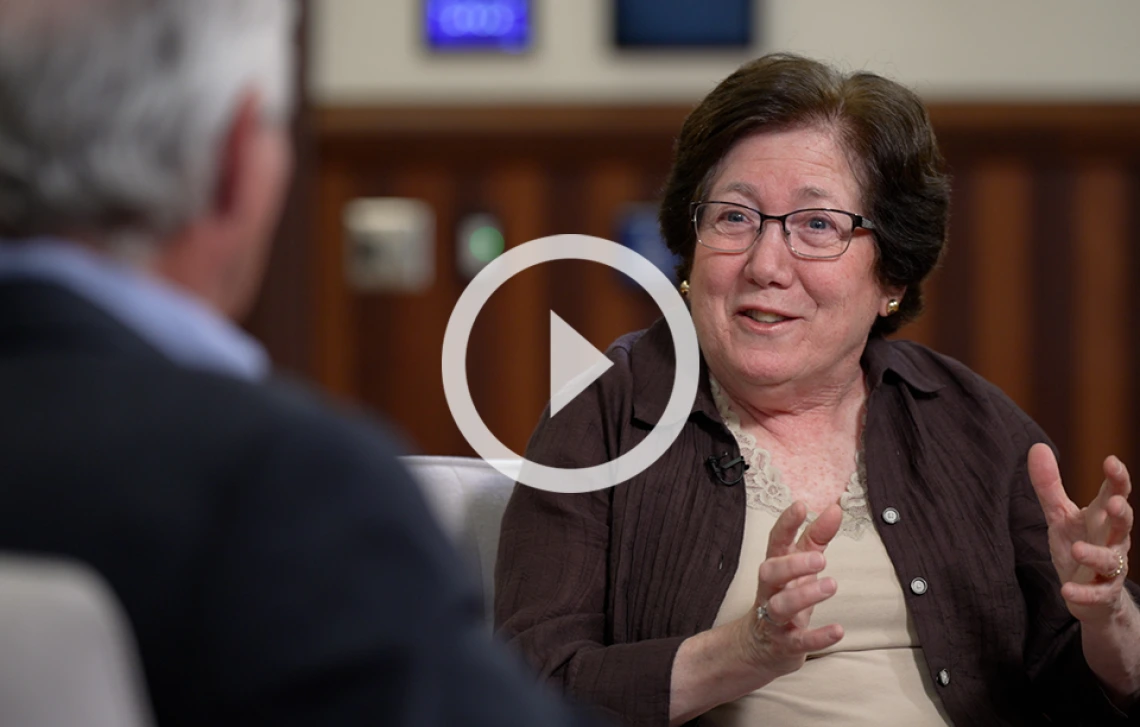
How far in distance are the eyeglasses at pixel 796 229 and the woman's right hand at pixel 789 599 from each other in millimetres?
452

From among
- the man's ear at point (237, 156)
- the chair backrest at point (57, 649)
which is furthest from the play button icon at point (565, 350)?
the chair backrest at point (57, 649)

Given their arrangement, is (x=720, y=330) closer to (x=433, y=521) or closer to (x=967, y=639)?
(x=967, y=639)

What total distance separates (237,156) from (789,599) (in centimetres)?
76

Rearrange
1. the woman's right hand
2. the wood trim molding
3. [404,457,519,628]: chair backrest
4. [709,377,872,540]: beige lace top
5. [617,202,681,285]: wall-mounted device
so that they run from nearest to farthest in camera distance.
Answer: the woman's right hand → [709,377,872,540]: beige lace top → [404,457,519,628]: chair backrest → the wood trim molding → [617,202,681,285]: wall-mounted device

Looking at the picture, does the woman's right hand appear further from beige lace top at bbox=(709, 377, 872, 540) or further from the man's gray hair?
the man's gray hair

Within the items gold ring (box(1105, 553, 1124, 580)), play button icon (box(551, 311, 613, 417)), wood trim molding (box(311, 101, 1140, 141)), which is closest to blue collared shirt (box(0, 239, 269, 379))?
gold ring (box(1105, 553, 1124, 580))

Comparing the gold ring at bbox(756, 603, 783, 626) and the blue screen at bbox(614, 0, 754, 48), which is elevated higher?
the blue screen at bbox(614, 0, 754, 48)

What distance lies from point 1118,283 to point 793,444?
91.8 inches

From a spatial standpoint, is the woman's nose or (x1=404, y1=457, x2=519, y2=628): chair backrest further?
(x1=404, y1=457, x2=519, y2=628): chair backrest

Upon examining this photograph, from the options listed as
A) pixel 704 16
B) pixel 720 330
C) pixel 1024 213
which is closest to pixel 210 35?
pixel 720 330

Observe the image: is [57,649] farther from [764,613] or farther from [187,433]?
[764,613]

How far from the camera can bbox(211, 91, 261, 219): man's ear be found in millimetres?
824

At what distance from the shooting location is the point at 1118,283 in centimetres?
371

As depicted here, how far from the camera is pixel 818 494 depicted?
1.71 meters
